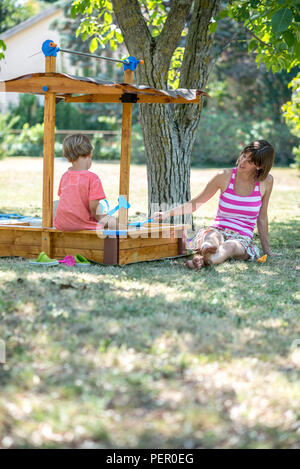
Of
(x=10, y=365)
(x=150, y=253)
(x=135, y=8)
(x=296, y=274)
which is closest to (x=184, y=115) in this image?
(x=135, y=8)

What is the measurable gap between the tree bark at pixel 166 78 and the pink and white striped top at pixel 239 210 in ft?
5.30

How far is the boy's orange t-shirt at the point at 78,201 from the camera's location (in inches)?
219

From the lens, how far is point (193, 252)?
6352 mm

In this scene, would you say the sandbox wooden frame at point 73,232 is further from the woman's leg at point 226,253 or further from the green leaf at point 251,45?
the green leaf at point 251,45

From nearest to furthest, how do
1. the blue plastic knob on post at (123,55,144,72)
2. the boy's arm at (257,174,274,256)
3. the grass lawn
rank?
1. the grass lawn
2. the blue plastic knob on post at (123,55,144,72)
3. the boy's arm at (257,174,274,256)

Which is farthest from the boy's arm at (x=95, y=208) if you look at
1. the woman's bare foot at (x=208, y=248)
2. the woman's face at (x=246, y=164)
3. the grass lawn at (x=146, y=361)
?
the woman's face at (x=246, y=164)

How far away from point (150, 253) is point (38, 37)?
29831mm

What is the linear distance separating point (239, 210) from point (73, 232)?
168cm

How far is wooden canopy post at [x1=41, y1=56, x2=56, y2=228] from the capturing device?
5535mm

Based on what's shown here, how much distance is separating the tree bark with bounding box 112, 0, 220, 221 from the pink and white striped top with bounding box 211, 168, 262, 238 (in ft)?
5.30

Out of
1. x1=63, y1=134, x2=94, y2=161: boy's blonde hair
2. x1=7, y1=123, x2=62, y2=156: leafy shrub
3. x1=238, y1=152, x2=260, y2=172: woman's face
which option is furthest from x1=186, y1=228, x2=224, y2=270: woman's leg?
x1=7, y1=123, x2=62, y2=156: leafy shrub

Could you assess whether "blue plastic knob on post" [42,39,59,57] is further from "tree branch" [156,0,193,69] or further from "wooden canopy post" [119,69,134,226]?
"tree branch" [156,0,193,69]

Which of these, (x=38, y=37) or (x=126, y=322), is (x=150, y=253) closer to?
(x=126, y=322)

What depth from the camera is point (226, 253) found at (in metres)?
5.81
